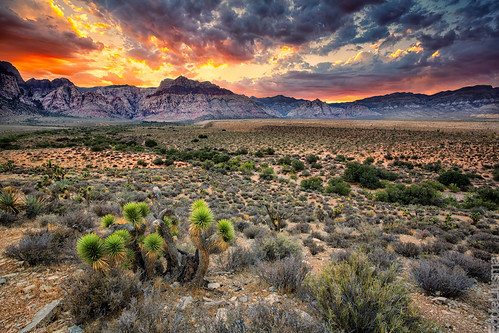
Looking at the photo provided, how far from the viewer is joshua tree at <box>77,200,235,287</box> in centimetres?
396

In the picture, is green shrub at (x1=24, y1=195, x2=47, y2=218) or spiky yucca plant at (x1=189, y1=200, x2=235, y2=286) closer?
spiky yucca plant at (x1=189, y1=200, x2=235, y2=286)

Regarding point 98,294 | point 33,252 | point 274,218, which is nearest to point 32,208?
point 33,252

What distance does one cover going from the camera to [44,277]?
4.41m

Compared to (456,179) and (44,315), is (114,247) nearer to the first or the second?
(44,315)

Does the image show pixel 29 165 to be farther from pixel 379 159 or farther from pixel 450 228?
pixel 379 159

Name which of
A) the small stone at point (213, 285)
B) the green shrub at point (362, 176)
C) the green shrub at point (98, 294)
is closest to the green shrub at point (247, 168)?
the green shrub at point (362, 176)

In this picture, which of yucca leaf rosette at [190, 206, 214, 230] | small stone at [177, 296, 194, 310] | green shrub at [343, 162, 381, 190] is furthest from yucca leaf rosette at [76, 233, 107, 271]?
green shrub at [343, 162, 381, 190]

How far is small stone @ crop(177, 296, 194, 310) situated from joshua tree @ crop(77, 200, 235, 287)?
17.4 inches

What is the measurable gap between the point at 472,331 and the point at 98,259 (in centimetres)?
675

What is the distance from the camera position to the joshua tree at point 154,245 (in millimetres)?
3959

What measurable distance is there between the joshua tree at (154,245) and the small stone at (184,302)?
Result: 0.44 meters

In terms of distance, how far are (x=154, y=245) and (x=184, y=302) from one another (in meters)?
1.28

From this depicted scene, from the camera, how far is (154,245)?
4.38m

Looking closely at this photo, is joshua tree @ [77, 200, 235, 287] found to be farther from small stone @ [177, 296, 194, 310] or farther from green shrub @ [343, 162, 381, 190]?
green shrub @ [343, 162, 381, 190]
